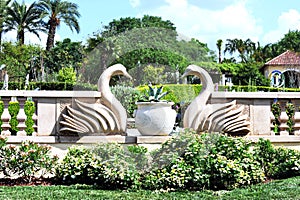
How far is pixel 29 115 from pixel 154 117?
210 centimetres

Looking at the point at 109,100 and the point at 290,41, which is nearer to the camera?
the point at 109,100

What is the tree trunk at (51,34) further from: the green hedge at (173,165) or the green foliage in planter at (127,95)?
the green hedge at (173,165)

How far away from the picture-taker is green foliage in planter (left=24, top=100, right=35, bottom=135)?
7.46 meters

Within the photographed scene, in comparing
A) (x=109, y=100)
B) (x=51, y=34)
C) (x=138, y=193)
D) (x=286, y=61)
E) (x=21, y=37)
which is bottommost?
(x=138, y=193)

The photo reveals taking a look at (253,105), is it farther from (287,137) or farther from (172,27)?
(172,27)

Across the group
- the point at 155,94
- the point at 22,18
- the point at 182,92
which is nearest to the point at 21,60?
the point at 22,18

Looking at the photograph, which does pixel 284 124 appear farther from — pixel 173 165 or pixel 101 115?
pixel 101 115

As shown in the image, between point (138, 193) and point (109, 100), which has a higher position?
point (109, 100)

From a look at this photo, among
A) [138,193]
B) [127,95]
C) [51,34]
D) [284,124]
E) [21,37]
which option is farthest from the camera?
[51,34]

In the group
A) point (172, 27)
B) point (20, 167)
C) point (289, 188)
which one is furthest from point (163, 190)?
point (172, 27)

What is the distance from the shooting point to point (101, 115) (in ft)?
24.4

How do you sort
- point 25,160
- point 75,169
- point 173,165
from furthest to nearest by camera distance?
point 75,169, point 25,160, point 173,165

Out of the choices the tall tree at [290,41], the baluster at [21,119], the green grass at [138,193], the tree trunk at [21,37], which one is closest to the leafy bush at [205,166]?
the green grass at [138,193]

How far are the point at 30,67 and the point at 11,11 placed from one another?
15.5 ft
